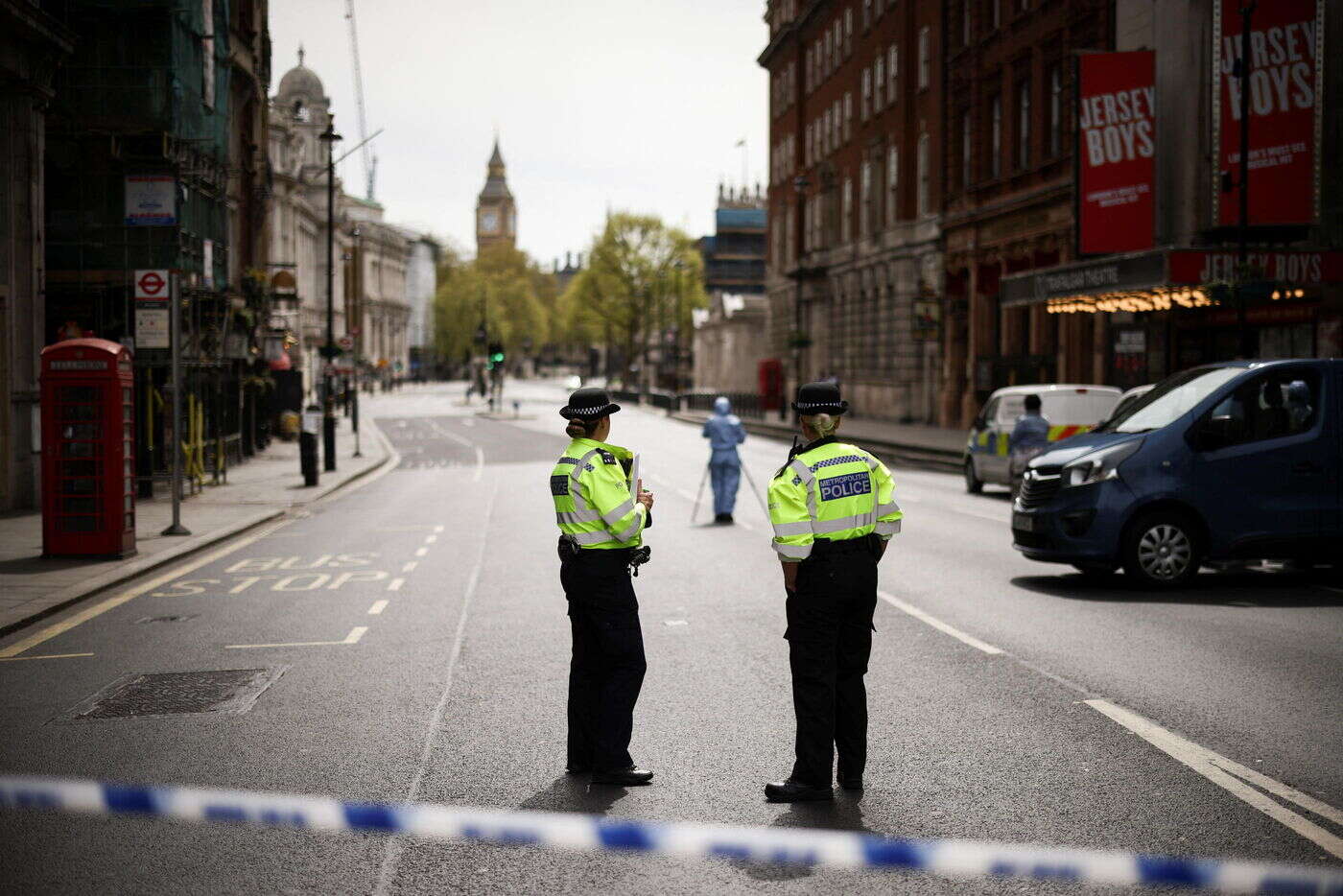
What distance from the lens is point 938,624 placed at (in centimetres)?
1081

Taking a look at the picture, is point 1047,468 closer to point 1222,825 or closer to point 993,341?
point 1222,825

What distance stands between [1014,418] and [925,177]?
29.1m

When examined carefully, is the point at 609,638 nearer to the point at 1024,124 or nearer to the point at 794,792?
the point at 794,792

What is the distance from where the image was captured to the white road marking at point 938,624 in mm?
9766

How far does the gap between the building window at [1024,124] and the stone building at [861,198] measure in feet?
21.6

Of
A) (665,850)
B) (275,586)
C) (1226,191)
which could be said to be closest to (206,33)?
(275,586)

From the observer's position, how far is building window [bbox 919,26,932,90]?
4922 cm

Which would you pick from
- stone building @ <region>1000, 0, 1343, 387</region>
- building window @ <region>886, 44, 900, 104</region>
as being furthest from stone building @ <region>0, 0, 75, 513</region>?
building window @ <region>886, 44, 900, 104</region>

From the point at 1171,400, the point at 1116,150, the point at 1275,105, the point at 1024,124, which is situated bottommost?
the point at 1171,400

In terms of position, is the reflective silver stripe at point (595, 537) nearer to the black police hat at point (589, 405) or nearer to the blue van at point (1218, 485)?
the black police hat at point (589, 405)

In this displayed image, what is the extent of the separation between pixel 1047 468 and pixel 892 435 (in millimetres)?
29584

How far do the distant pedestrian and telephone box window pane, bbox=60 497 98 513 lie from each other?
33.3 feet

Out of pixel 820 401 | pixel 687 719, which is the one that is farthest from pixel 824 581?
pixel 687 719

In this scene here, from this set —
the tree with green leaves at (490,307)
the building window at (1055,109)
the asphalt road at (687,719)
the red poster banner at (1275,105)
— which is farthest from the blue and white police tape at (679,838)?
the tree with green leaves at (490,307)
